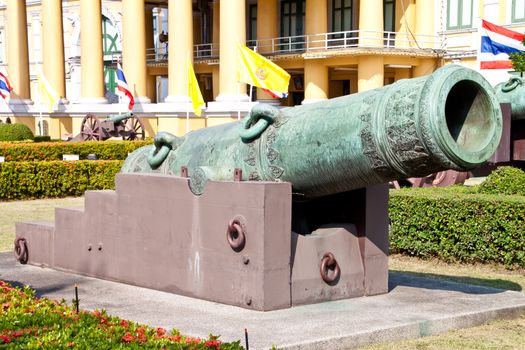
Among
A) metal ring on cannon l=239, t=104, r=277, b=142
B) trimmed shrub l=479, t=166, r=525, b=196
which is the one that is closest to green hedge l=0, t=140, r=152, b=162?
trimmed shrub l=479, t=166, r=525, b=196

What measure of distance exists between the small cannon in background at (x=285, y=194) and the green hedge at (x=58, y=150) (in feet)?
47.6

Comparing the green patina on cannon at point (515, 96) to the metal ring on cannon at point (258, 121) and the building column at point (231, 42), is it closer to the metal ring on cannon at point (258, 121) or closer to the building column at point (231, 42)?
the metal ring on cannon at point (258, 121)

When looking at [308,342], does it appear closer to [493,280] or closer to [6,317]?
[6,317]

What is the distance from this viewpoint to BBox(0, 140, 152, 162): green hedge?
23641 millimetres

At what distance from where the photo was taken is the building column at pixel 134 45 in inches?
1547

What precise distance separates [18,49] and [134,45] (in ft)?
31.4

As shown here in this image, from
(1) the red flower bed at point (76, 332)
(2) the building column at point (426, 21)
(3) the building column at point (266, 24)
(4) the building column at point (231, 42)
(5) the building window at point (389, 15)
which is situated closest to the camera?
(1) the red flower bed at point (76, 332)

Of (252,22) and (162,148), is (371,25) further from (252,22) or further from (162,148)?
(162,148)

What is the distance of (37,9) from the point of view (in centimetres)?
6419

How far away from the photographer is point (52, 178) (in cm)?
2189

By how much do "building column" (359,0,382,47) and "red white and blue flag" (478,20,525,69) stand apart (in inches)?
491

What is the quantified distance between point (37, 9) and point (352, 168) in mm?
59870

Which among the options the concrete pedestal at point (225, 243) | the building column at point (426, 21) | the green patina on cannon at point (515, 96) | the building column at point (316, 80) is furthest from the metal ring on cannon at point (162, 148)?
the building column at point (426, 21)

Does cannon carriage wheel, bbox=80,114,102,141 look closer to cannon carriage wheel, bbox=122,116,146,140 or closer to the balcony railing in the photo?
cannon carriage wheel, bbox=122,116,146,140
